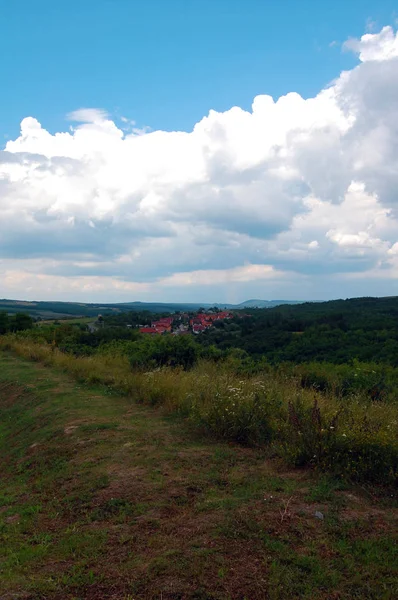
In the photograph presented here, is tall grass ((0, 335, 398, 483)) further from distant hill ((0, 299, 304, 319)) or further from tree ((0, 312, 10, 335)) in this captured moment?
distant hill ((0, 299, 304, 319))

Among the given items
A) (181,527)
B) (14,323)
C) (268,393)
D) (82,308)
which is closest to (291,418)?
(268,393)

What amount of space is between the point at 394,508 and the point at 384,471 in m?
0.55

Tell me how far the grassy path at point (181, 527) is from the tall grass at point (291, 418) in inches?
11.3

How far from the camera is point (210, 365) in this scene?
10.9 m

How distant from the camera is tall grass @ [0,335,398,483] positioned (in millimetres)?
4820

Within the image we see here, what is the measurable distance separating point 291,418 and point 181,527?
2.33 metres

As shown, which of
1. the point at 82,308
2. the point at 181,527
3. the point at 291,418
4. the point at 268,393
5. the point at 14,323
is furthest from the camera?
the point at 82,308

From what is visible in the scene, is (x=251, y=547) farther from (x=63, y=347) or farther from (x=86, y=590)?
(x=63, y=347)

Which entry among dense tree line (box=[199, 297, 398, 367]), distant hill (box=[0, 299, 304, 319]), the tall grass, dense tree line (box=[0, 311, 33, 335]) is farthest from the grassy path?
distant hill (box=[0, 299, 304, 319])

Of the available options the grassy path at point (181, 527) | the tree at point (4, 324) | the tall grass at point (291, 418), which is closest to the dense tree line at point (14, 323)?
the tree at point (4, 324)

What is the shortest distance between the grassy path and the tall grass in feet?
0.94

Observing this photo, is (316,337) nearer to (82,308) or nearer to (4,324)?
(4,324)

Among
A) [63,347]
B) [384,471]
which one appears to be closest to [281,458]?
[384,471]

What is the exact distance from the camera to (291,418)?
5770 mm
